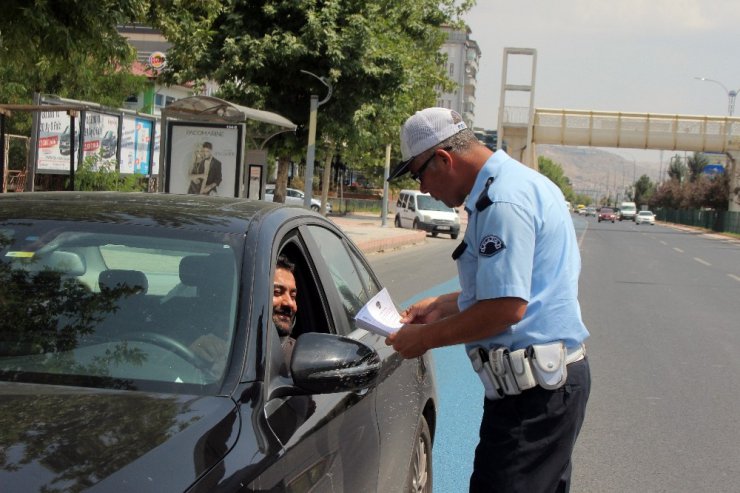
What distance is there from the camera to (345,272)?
3867 mm

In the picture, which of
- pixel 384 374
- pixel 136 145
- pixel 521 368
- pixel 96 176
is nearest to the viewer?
pixel 521 368

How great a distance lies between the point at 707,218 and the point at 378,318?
278ft

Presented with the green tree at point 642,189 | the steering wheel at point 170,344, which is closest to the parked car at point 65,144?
the steering wheel at point 170,344

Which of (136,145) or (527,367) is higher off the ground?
(136,145)

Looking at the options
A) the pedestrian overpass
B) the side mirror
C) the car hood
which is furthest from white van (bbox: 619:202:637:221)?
the car hood

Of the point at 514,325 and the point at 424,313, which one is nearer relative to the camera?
the point at 514,325

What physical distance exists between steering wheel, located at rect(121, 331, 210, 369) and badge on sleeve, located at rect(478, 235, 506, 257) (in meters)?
0.86

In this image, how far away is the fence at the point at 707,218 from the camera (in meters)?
68.1

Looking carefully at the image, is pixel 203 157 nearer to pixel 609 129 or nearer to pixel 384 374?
pixel 384 374

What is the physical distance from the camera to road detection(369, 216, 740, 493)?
5449 millimetres

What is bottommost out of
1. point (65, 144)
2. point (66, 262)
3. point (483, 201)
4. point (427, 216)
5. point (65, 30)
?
point (427, 216)

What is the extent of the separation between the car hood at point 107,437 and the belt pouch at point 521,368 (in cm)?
92

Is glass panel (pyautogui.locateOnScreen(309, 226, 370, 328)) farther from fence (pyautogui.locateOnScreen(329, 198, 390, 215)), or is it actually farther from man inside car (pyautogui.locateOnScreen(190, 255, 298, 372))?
fence (pyautogui.locateOnScreen(329, 198, 390, 215))

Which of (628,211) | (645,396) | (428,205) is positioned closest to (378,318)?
(645,396)
